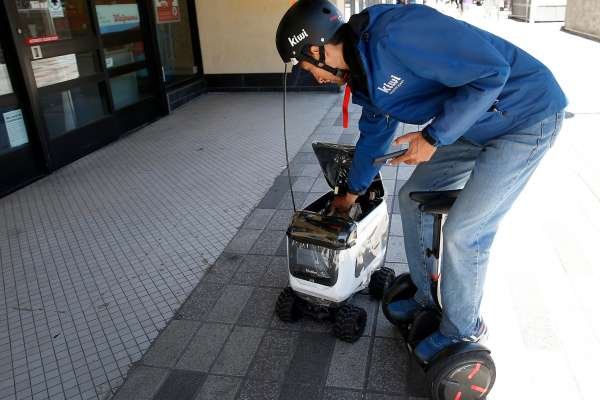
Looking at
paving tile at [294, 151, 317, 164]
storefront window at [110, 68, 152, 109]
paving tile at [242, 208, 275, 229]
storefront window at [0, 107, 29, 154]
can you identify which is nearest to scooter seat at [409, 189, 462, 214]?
paving tile at [242, 208, 275, 229]

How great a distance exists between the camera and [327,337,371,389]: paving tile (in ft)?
7.68

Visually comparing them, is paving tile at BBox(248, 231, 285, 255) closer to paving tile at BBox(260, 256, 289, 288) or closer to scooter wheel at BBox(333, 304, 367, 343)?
paving tile at BBox(260, 256, 289, 288)

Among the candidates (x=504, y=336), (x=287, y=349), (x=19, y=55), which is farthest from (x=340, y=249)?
(x=19, y=55)

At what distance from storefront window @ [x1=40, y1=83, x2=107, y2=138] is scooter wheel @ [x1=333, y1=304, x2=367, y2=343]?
427cm

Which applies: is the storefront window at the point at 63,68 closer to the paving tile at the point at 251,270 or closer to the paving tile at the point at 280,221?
the paving tile at the point at 280,221

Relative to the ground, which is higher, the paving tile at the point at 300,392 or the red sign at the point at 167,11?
the red sign at the point at 167,11

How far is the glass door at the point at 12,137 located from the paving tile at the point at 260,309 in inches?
124

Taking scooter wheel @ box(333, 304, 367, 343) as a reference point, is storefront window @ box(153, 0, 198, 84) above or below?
above

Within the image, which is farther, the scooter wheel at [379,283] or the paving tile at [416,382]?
the scooter wheel at [379,283]

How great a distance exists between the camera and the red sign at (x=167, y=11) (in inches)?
299

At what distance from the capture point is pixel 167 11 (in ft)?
25.9

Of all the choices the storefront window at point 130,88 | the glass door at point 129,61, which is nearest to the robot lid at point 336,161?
the glass door at point 129,61

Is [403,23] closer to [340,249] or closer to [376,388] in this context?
[340,249]

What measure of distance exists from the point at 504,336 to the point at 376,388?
77cm
